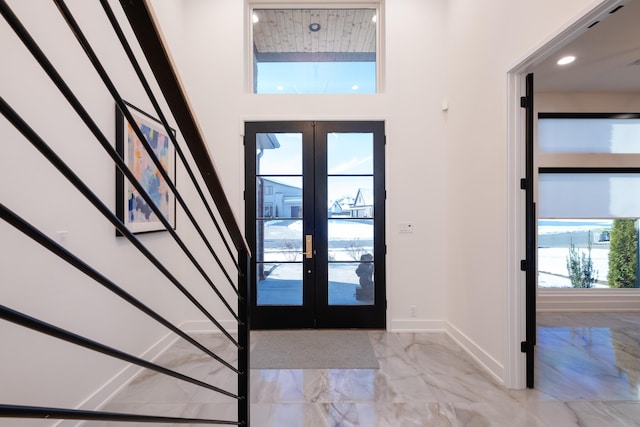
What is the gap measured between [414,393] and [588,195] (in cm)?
392

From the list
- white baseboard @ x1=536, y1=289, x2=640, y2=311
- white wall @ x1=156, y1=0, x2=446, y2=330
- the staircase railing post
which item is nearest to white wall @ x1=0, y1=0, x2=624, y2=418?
white wall @ x1=156, y1=0, x2=446, y2=330

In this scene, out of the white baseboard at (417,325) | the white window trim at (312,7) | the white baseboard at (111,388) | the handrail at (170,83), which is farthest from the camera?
the white window trim at (312,7)

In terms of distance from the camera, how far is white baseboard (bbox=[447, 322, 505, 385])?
2445 millimetres

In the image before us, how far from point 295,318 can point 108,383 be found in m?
1.80

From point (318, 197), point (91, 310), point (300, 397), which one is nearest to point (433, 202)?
point (318, 197)

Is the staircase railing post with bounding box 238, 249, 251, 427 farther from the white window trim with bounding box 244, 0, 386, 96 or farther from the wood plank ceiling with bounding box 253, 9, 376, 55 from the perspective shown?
the wood plank ceiling with bounding box 253, 9, 376, 55

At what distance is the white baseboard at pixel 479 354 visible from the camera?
8.02ft

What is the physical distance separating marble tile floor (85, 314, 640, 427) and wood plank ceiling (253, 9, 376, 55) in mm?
3384

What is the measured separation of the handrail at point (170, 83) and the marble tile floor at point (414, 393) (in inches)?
64.9

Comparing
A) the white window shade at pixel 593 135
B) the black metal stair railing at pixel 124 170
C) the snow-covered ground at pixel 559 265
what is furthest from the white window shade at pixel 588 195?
the black metal stair railing at pixel 124 170

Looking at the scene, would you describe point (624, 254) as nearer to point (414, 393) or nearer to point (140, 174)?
point (414, 393)

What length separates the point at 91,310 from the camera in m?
2.02

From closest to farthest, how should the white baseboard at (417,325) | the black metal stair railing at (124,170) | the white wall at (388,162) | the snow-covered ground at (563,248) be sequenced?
the black metal stair railing at (124,170) → the white wall at (388,162) → the white baseboard at (417,325) → the snow-covered ground at (563,248)

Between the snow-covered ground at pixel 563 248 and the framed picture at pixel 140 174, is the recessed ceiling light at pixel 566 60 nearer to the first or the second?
the snow-covered ground at pixel 563 248
